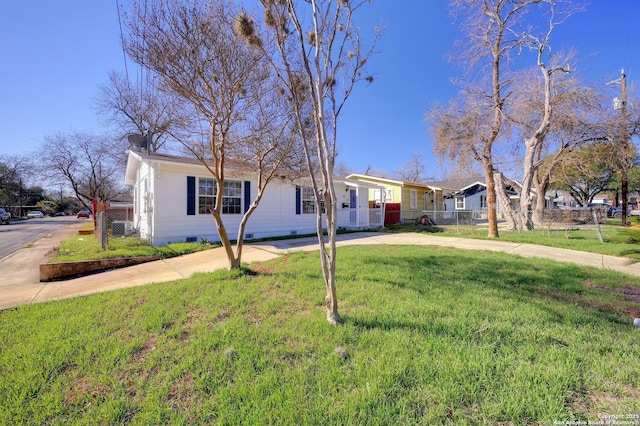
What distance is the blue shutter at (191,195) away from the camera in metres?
9.67

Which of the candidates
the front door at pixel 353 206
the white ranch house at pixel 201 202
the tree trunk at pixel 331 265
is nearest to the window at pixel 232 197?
the white ranch house at pixel 201 202

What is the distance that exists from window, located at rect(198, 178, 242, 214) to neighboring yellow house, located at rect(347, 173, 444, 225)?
33.9 ft

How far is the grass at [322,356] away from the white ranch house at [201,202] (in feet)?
15.0

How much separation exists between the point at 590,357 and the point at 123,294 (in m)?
5.72

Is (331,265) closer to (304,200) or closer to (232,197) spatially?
(232,197)

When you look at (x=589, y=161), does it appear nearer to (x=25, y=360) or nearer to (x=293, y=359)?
(x=293, y=359)

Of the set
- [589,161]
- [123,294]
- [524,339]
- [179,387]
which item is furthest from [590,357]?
[589,161]

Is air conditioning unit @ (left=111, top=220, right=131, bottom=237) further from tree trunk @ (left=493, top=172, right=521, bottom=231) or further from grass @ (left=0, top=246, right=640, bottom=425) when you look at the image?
tree trunk @ (left=493, top=172, right=521, bottom=231)

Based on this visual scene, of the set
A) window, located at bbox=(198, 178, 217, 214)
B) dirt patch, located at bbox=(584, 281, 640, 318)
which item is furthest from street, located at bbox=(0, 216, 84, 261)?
dirt patch, located at bbox=(584, 281, 640, 318)

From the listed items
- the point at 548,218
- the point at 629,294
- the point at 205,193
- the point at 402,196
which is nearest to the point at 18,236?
the point at 205,193

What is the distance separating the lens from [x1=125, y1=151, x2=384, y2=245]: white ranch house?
A: 9172 mm

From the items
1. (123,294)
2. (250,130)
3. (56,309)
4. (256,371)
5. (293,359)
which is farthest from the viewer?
(250,130)

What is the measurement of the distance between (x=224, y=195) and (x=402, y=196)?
1407 centimetres

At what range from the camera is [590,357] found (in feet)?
7.93
